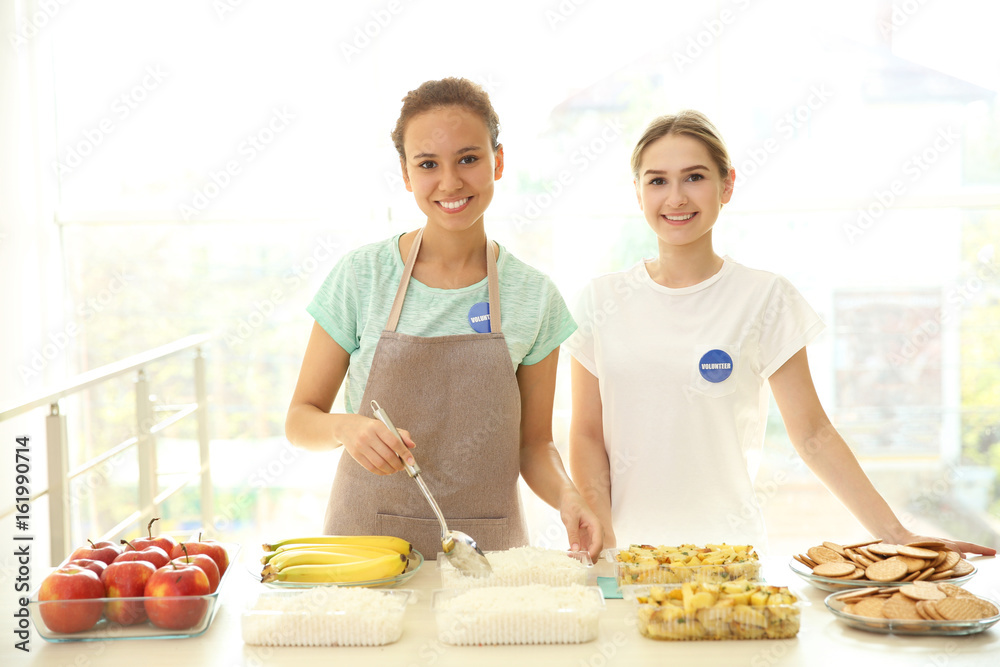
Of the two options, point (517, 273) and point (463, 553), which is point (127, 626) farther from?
point (517, 273)

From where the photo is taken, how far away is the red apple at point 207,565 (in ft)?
3.94

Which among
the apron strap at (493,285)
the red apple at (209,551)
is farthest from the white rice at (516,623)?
the apron strap at (493,285)

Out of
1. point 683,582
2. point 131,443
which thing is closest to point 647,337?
point 683,582

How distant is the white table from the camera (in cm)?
104

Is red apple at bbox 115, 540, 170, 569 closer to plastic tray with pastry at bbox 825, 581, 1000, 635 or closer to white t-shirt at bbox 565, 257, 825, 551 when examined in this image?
white t-shirt at bbox 565, 257, 825, 551

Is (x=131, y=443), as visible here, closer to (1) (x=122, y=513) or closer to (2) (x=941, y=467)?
(1) (x=122, y=513)

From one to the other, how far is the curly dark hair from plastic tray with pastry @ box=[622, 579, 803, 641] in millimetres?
966

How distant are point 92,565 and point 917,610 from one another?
117cm

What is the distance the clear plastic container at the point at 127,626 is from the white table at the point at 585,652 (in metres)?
0.01

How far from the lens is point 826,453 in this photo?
1.61m

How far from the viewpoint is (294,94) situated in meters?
3.64

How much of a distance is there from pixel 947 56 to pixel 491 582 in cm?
354

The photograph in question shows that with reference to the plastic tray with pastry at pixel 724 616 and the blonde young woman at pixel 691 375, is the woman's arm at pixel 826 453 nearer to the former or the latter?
the blonde young woman at pixel 691 375

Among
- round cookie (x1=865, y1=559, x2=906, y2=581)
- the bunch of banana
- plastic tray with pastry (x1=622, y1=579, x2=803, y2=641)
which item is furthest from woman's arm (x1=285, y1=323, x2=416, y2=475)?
round cookie (x1=865, y1=559, x2=906, y2=581)
